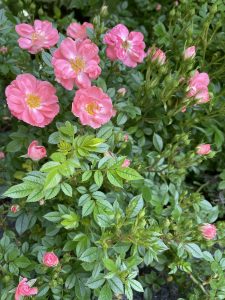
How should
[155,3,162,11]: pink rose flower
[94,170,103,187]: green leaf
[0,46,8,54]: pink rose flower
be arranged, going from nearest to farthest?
[94,170,103,187]: green leaf
[0,46,8,54]: pink rose flower
[155,3,162,11]: pink rose flower

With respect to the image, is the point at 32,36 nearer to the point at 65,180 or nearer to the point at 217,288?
the point at 65,180

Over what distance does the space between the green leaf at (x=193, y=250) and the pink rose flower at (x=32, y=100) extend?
2.00 ft

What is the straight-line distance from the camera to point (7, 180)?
1697mm

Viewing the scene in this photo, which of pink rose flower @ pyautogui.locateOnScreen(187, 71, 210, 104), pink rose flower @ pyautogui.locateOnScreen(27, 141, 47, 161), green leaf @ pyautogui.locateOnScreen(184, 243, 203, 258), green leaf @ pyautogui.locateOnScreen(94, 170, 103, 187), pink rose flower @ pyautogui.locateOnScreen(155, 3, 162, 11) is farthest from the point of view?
pink rose flower @ pyautogui.locateOnScreen(155, 3, 162, 11)

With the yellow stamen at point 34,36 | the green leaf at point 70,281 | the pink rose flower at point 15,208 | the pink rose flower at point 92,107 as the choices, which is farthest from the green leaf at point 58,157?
the yellow stamen at point 34,36

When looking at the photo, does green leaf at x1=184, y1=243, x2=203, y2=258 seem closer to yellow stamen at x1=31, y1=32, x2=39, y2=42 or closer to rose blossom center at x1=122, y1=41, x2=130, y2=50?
rose blossom center at x1=122, y1=41, x2=130, y2=50

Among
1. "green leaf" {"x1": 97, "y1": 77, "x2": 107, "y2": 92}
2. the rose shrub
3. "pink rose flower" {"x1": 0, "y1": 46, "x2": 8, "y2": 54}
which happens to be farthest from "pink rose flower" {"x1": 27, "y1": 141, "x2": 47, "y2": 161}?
"pink rose flower" {"x1": 0, "y1": 46, "x2": 8, "y2": 54}

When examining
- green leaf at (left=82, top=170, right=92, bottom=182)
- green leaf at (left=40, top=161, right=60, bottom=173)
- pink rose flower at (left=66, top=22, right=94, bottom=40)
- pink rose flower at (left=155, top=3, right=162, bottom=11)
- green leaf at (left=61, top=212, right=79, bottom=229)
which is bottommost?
green leaf at (left=61, top=212, right=79, bottom=229)

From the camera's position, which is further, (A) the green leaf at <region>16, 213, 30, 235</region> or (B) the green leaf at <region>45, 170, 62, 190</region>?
(A) the green leaf at <region>16, 213, 30, 235</region>

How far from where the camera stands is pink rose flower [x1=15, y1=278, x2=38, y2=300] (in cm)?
138

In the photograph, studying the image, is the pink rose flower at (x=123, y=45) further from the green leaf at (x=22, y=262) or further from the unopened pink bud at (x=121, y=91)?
the green leaf at (x=22, y=262)

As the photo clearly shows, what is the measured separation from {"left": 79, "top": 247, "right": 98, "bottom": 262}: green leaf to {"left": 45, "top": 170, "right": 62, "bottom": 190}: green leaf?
0.26 m

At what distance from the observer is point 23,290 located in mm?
1380

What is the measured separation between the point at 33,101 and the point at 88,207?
39 cm
